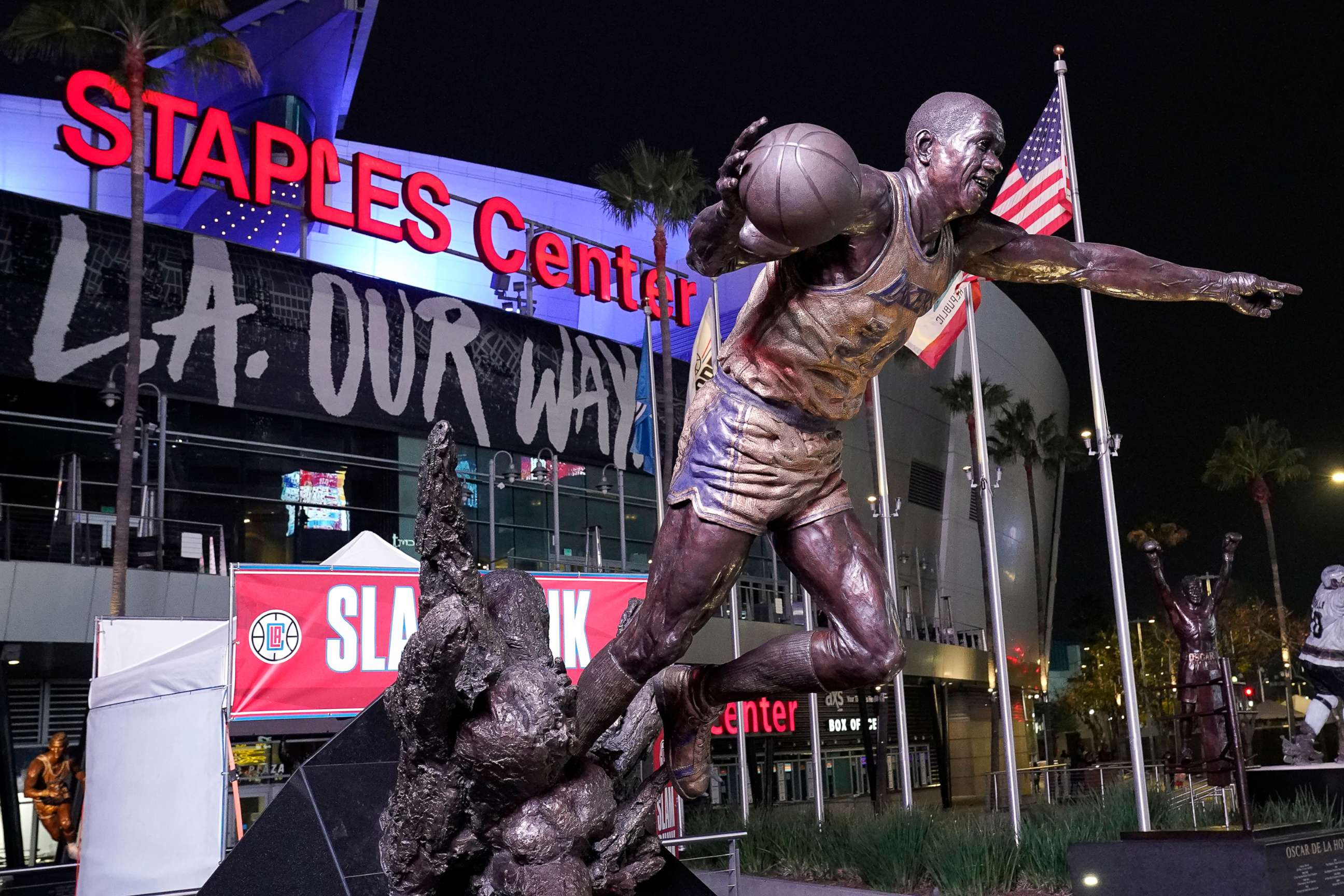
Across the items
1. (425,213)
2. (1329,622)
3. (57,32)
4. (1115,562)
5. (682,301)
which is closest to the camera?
(1115,562)

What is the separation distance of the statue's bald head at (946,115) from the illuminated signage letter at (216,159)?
71.5 ft

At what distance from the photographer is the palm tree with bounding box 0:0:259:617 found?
19.1 metres

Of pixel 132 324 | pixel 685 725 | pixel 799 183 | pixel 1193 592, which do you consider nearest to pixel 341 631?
pixel 685 725

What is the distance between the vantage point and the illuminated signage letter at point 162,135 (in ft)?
73.0

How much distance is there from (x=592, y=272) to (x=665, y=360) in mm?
5712

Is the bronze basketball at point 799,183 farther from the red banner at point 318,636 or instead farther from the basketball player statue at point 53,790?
the basketball player statue at point 53,790

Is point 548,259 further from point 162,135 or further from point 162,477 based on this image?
point 162,477

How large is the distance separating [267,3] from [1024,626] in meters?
35.6

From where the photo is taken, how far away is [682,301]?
32062mm

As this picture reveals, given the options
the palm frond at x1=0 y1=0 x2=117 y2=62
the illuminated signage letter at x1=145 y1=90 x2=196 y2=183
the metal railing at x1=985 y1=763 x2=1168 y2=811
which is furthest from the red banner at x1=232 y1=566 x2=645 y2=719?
the illuminated signage letter at x1=145 y1=90 x2=196 y2=183

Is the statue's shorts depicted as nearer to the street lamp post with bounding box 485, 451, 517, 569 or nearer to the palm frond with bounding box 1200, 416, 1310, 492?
the street lamp post with bounding box 485, 451, 517, 569

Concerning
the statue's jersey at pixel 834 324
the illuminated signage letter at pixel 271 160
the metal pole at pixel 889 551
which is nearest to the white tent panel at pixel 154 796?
the statue's jersey at pixel 834 324

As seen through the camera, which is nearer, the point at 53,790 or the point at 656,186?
the point at 53,790

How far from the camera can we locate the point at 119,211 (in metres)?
26.9
